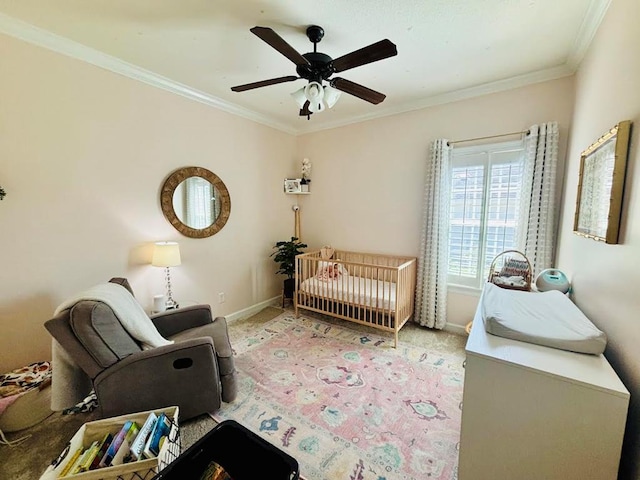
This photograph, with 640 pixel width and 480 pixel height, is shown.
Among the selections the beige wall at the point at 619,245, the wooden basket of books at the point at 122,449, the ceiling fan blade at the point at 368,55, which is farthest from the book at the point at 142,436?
the ceiling fan blade at the point at 368,55

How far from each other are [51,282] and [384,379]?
2.74 m

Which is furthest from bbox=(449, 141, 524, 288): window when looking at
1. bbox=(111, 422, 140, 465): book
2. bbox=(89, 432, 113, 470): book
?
bbox=(89, 432, 113, 470): book

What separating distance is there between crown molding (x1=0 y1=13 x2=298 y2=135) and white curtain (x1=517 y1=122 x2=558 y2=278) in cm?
310

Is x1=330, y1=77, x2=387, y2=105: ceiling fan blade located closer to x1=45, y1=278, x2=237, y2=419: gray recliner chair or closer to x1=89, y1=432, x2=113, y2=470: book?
x1=45, y1=278, x2=237, y2=419: gray recliner chair

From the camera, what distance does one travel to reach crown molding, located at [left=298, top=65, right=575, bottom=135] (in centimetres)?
226

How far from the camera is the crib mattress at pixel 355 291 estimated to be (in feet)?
8.94

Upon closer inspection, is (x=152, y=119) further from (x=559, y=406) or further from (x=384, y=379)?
(x=559, y=406)

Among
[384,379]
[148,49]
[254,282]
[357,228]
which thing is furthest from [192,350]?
[357,228]

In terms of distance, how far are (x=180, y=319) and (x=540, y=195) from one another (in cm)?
330

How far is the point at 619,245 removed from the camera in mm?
1129

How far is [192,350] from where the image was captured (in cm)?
159

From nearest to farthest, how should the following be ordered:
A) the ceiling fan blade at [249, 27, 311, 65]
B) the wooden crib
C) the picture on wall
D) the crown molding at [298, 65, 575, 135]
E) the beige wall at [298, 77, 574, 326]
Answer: the ceiling fan blade at [249, 27, 311, 65] < the crown molding at [298, 65, 575, 135] < the beige wall at [298, 77, 574, 326] < the wooden crib < the picture on wall

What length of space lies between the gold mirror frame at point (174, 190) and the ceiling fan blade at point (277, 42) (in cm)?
172

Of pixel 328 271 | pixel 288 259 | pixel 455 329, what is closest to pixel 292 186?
pixel 288 259
